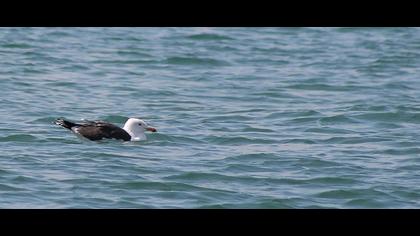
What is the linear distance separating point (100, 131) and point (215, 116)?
260 centimetres

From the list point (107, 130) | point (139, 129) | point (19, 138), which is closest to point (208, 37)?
point (139, 129)

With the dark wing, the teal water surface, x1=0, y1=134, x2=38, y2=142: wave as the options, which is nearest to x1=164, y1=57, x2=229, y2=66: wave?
the teal water surface

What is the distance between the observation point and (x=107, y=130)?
11539 millimetres

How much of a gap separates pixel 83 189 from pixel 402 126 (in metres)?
5.93

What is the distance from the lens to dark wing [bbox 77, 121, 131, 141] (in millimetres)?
11422

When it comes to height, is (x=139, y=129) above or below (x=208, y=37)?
below

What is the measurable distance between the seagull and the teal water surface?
0.10m

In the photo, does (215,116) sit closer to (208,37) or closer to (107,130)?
(107,130)

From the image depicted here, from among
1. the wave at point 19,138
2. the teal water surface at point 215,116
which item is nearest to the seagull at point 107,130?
the teal water surface at point 215,116

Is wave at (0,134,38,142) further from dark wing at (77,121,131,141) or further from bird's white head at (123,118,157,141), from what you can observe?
bird's white head at (123,118,157,141)

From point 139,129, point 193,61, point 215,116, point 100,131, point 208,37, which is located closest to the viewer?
point 100,131

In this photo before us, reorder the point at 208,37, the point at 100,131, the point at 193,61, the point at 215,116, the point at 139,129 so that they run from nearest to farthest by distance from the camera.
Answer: the point at 100,131 < the point at 139,129 < the point at 215,116 < the point at 193,61 < the point at 208,37
